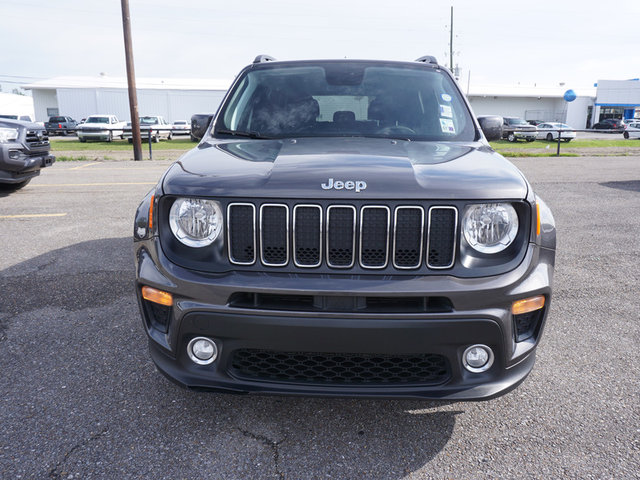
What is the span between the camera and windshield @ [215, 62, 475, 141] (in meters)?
3.17

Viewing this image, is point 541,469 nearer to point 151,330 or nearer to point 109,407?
point 151,330

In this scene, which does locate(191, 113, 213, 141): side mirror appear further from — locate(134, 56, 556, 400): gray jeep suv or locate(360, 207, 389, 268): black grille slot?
locate(360, 207, 389, 268): black grille slot

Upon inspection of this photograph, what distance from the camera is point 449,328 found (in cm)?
193

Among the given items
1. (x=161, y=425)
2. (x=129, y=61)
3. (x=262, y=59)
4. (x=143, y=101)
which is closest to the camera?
(x=161, y=425)

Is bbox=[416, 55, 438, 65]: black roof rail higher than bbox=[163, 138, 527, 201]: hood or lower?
higher

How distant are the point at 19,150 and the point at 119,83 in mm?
51877

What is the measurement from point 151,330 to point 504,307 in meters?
1.52

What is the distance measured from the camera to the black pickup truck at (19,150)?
7.73m

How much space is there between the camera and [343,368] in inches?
82.2

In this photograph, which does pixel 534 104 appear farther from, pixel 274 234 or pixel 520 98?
pixel 274 234

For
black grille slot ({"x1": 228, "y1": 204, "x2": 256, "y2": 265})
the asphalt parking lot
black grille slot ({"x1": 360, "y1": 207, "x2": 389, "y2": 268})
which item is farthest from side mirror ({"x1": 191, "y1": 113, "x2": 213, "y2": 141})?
black grille slot ({"x1": 360, "y1": 207, "x2": 389, "y2": 268})

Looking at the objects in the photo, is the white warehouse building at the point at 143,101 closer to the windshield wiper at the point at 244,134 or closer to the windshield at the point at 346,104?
the windshield at the point at 346,104

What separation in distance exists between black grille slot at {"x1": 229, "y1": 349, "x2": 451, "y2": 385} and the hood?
67cm

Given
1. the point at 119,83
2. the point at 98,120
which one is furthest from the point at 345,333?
the point at 119,83
